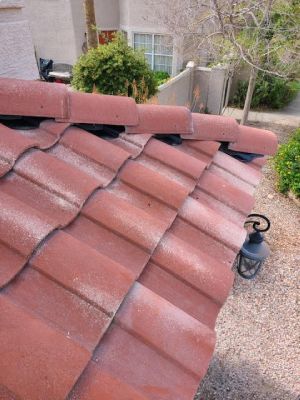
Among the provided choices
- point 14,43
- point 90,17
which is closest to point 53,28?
point 90,17

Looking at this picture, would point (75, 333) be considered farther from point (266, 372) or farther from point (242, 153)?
point (266, 372)

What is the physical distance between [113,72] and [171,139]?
6703 millimetres

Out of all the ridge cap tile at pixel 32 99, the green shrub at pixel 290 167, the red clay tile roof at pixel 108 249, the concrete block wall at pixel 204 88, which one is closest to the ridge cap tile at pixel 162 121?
the red clay tile roof at pixel 108 249

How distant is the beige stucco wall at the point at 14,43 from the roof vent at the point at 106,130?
3.05 feet

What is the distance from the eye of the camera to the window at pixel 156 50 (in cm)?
1580

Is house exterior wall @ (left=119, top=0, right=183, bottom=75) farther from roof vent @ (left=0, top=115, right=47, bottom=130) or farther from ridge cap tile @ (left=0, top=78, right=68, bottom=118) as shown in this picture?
roof vent @ (left=0, top=115, right=47, bottom=130)

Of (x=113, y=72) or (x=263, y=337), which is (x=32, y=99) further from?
(x=113, y=72)

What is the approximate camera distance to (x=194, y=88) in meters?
13.8

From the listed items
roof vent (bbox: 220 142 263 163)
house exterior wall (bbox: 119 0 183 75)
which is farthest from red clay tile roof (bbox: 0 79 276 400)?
house exterior wall (bbox: 119 0 183 75)

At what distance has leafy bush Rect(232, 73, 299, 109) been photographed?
1459cm

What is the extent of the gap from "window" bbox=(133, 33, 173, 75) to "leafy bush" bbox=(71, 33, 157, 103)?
7.89m

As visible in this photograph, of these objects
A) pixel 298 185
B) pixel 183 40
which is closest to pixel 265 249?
pixel 298 185

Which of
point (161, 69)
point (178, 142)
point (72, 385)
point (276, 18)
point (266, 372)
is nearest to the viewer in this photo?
point (72, 385)

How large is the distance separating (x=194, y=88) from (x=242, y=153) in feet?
39.0
